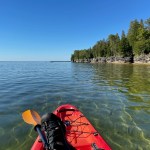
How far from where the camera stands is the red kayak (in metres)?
5.62

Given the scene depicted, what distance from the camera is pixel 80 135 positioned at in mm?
6789

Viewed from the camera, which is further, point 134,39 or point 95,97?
point 134,39

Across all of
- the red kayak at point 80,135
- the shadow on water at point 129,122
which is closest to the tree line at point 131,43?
the shadow on water at point 129,122

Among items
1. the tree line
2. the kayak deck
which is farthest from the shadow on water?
the tree line

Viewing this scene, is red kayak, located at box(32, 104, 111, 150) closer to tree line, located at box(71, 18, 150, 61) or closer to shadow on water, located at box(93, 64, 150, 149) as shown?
shadow on water, located at box(93, 64, 150, 149)

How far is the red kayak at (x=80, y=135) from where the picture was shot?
5625mm

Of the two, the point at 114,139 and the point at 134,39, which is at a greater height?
the point at 134,39

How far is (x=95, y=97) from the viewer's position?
14.7m

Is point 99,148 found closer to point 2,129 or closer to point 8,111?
point 2,129

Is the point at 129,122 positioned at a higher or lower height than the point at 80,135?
lower

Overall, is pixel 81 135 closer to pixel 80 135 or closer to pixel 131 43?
pixel 80 135

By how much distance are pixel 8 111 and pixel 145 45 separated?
76.9 m

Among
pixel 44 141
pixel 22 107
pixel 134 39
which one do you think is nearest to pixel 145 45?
pixel 134 39

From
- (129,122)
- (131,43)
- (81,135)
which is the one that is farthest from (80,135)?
(131,43)
